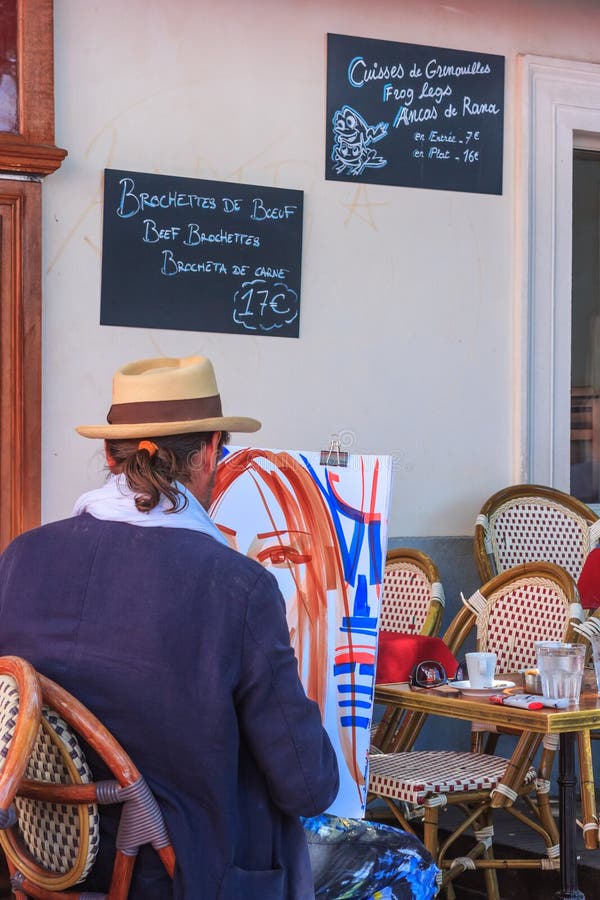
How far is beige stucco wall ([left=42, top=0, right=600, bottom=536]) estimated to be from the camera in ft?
14.5

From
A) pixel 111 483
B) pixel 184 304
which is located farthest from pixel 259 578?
pixel 184 304

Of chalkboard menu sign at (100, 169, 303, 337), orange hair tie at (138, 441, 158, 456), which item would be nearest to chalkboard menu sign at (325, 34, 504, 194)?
chalkboard menu sign at (100, 169, 303, 337)

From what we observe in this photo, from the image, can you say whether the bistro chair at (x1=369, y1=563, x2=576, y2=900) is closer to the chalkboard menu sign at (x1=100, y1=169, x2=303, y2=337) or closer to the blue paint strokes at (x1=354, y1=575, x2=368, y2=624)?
the blue paint strokes at (x1=354, y1=575, x2=368, y2=624)

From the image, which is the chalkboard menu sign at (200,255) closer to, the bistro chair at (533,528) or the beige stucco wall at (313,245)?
the beige stucco wall at (313,245)

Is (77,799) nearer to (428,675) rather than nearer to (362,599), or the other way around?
(362,599)

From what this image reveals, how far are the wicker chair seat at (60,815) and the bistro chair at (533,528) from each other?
2910 mm

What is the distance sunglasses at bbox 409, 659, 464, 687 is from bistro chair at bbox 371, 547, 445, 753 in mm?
789

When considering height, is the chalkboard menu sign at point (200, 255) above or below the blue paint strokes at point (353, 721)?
above

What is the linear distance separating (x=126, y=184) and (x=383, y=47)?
1223mm

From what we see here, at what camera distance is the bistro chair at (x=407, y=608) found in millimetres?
4109

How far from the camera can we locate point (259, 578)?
209cm

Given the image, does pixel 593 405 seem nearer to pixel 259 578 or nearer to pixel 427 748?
pixel 427 748

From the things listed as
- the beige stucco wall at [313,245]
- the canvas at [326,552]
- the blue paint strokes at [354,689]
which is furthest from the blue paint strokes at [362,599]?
the beige stucco wall at [313,245]

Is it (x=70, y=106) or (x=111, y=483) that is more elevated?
(x=70, y=106)
